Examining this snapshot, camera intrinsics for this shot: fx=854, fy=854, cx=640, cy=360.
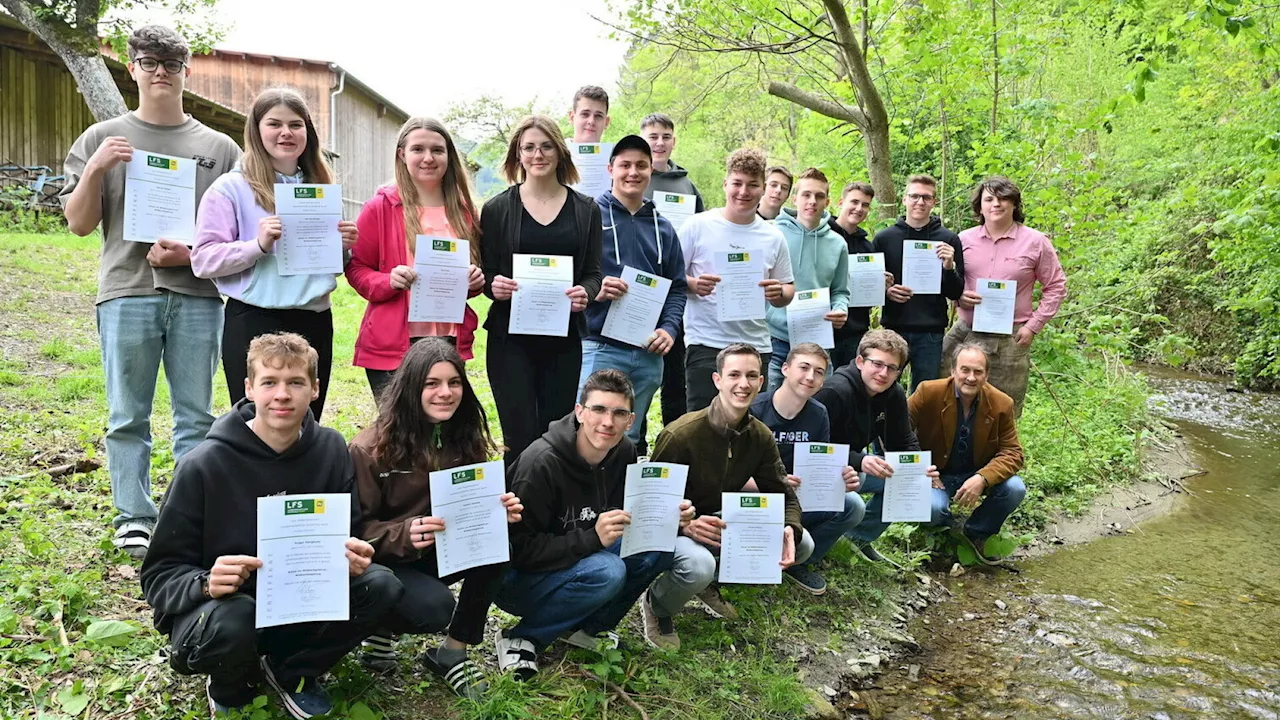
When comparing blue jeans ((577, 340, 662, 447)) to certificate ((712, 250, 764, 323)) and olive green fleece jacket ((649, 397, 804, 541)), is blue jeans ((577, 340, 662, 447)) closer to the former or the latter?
olive green fleece jacket ((649, 397, 804, 541))

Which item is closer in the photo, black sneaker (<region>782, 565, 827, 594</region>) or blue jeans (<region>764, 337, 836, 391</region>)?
black sneaker (<region>782, 565, 827, 594</region>)

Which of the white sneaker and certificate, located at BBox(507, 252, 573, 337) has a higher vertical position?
certificate, located at BBox(507, 252, 573, 337)

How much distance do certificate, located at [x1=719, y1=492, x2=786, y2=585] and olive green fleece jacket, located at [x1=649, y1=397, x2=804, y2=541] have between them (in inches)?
4.9

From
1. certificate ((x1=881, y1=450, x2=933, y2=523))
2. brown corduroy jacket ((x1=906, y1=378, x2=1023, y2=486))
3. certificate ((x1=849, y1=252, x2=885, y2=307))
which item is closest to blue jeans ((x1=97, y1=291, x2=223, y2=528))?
certificate ((x1=881, y1=450, x2=933, y2=523))

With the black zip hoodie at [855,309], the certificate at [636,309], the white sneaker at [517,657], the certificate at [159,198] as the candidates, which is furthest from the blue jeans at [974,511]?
the certificate at [159,198]

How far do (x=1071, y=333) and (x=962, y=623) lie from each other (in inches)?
221

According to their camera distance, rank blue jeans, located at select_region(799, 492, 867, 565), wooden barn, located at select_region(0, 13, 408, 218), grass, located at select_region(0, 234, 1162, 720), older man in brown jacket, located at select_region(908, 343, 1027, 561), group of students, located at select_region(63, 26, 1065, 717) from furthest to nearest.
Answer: wooden barn, located at select_region(0, 13, 408, 218), older man in brown jacket, located at select_region(908, 343, 1027, 561), blue jeans, located at select_region(799, 492, 867, 565), grass, located at select_region(0, 234, 1162, 720), group of students, located at select_region(63, 26, 1065, 717)

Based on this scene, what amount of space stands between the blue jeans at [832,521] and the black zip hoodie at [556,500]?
1.51 m

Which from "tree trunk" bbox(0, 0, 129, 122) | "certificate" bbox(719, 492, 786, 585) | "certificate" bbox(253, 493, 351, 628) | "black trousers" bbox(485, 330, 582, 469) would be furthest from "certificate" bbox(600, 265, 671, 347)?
"tree trunk" bbox(0, 0, 129, 122)

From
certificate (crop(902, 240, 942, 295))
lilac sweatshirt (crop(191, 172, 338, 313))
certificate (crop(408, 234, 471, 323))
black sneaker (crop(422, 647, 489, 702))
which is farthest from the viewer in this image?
certificate (crop(902, 240, 942, 295))

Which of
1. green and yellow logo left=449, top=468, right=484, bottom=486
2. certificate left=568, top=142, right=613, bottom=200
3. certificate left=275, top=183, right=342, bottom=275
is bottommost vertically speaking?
green and yellow logo left=449, top=468, right=484, bottom=486

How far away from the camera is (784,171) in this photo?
543 cm

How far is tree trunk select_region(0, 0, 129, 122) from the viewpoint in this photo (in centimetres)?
1050

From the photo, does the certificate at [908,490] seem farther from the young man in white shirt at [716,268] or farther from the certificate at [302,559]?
the certificate at [302,559]
